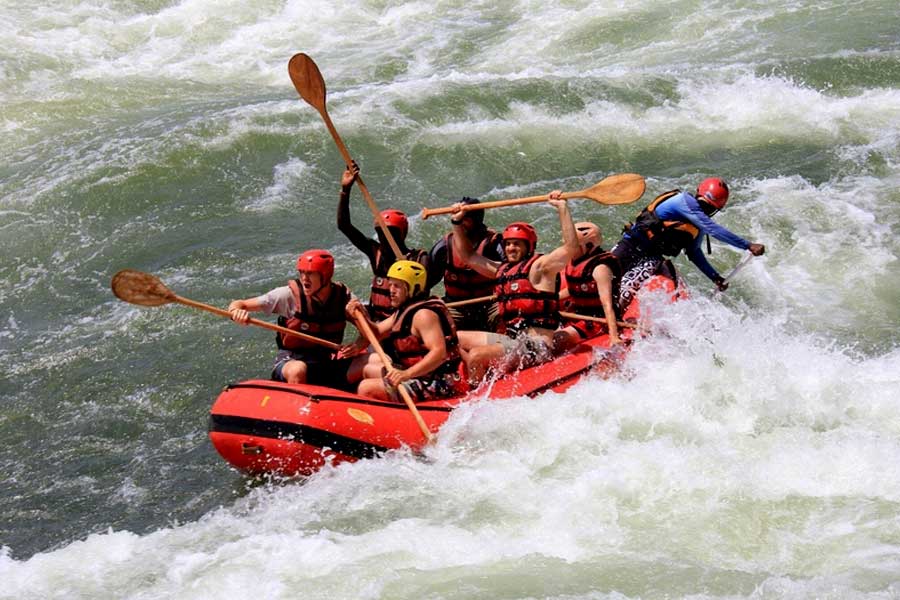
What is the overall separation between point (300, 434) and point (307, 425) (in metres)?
0.06

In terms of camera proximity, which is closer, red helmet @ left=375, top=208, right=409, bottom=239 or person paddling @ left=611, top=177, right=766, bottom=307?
red helmet @ left=375, top=208, right=409, bottom=239

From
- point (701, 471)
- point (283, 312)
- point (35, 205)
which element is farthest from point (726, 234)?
point (35, 205)

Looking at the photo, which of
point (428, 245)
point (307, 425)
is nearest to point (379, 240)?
point (307, 425)

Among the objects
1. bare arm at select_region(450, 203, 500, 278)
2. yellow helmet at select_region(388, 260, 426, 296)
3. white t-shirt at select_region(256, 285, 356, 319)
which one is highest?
yellow helmet at select_region(388, 260, 426, 296)

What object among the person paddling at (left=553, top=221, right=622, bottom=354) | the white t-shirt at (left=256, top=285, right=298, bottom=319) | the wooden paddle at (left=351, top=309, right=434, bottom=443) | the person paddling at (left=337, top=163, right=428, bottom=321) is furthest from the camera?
the person paddling at (left=337, top=163, right=428, bottom=321)

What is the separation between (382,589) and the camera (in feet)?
16.8

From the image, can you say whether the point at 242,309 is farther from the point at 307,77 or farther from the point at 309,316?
the point at 307,77

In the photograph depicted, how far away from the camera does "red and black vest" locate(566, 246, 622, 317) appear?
7.04 metres

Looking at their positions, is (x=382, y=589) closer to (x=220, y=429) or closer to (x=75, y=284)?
(x=220, y=429)

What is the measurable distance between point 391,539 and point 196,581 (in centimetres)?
93

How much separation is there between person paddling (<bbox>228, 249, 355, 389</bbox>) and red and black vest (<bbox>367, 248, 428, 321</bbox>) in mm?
317

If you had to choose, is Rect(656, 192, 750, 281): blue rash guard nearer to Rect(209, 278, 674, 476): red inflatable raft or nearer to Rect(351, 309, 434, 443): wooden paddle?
Rect(209, 278, 674, 476): red inflatable raft

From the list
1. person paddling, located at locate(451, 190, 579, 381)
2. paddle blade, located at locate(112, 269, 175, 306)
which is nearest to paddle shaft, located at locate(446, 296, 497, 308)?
person paddling, located at locate(451, 190, 579, 381)

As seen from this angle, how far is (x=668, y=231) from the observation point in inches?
302
